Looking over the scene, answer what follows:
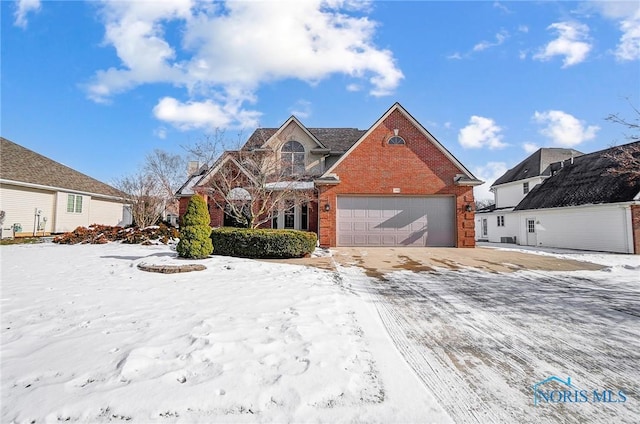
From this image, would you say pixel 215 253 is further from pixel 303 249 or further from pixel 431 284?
pixel 431 284

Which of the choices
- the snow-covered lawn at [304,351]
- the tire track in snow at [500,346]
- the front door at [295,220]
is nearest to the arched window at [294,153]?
the front door at [295,220]

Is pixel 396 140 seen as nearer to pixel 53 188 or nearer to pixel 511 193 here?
pixel 511 193

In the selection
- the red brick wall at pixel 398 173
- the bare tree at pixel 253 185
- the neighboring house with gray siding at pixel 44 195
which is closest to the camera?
the bare tree at pixel 253 185

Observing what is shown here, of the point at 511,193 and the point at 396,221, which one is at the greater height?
the point at 511,193

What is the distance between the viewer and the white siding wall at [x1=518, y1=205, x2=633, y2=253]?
608 inches

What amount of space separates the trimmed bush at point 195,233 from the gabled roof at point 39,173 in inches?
592

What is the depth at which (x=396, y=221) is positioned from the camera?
15.6 metres

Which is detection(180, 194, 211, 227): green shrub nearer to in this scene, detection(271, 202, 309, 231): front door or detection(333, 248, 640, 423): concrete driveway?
detection(333, 248, 640, 423): concrete driveway

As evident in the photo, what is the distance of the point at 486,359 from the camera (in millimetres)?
3371

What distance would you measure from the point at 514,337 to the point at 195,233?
27.8 ft

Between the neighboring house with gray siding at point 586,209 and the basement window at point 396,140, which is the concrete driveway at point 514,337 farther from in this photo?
the basement window at point 396,140

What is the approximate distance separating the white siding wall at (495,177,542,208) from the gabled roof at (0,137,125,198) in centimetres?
3390

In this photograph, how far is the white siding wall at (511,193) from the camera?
26156 millimetres

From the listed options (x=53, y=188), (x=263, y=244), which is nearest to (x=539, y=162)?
(x=263, y=244)
